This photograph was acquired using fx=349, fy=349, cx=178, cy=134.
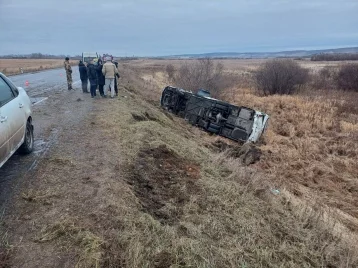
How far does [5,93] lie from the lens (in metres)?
5.65

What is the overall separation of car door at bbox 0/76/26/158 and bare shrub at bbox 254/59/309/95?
26.6 m

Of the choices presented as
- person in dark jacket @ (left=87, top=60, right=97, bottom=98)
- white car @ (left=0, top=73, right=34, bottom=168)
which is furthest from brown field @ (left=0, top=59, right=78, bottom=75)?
white car @ (left=0, top=73, right=34, bottom=168)

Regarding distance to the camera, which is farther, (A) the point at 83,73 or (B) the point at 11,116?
(A) the point at 83,73

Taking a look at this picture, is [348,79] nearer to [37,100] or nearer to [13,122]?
[37,100]

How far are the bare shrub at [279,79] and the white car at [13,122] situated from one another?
26.3 metres

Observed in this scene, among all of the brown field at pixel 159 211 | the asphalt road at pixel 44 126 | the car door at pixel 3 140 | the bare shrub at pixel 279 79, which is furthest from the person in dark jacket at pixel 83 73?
the bare shrub at pixel 279 79

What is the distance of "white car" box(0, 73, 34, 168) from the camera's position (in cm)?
486

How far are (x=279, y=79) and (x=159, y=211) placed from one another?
88.9ft

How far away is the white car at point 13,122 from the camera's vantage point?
16.0 feet

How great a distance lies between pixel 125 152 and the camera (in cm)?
738

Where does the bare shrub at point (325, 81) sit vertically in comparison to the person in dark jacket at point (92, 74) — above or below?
below

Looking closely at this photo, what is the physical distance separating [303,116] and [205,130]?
7.58 m

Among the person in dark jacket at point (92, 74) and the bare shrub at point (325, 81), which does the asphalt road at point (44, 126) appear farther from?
the bare shrub at point (325, 81)

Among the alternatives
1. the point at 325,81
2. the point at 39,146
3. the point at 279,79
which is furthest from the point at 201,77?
the point at 39,146
